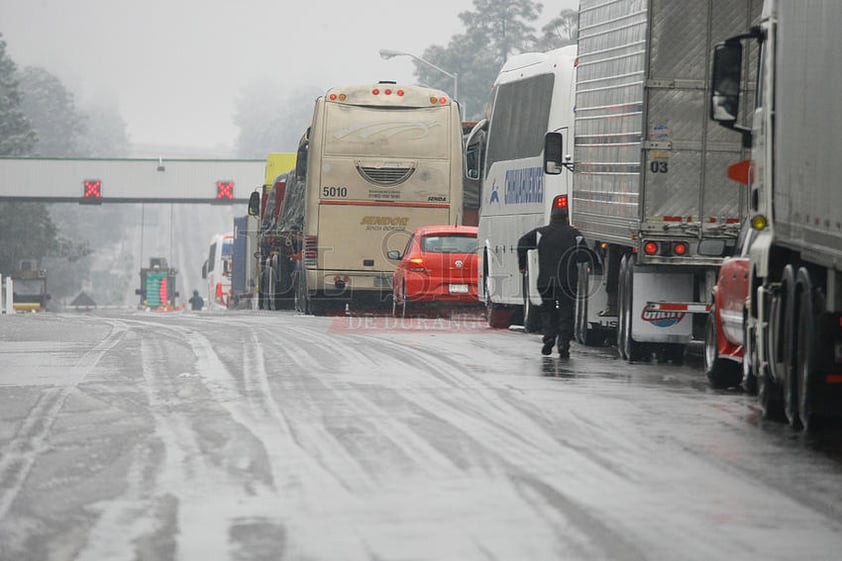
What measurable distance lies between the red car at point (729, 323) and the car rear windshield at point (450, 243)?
1344 centimetres

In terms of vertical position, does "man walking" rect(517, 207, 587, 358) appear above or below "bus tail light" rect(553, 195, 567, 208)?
below

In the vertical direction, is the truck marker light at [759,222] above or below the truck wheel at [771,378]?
above

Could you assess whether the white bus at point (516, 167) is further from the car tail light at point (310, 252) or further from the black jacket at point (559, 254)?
the car tail light at point (310, 252)

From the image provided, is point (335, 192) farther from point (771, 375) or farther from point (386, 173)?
point (771, 375)

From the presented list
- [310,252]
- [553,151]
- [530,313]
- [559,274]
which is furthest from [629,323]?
[310,252]

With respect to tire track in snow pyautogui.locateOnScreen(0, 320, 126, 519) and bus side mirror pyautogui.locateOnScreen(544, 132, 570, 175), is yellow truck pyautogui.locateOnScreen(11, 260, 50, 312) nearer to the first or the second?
bus side mirror pyautogui.locateOnScreen(544, 132, 570, 175)

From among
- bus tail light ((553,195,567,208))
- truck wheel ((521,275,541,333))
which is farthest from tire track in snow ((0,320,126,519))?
truck wheel ((521,275,541,333))

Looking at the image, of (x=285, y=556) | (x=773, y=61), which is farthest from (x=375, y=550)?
(x=773, y=61)

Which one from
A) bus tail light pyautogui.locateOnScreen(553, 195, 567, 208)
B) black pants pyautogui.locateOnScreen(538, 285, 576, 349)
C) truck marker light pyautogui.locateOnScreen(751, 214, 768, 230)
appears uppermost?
bus tail light pyautogui.locateOnScreen(553, 195, 567, 208)

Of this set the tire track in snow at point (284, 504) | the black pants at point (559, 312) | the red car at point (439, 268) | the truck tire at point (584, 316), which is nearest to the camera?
the tire track in snow at point (284, 504)

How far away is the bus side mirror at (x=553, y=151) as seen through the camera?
2173cm

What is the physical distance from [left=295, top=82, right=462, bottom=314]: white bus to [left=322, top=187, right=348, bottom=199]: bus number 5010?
2cm

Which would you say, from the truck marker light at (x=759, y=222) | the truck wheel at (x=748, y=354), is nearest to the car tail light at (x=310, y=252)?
the truck wheel at (x=748, y=354)

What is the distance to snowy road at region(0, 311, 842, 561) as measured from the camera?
24.4 feet
